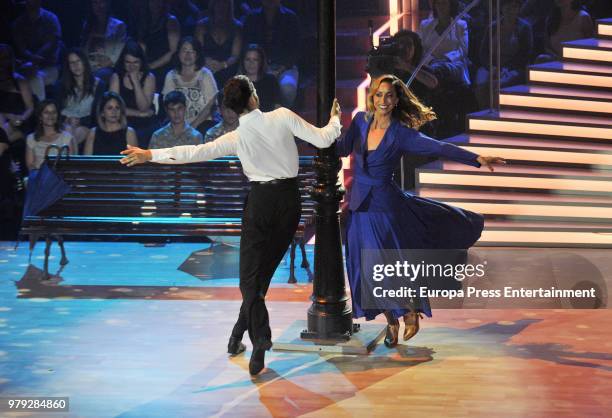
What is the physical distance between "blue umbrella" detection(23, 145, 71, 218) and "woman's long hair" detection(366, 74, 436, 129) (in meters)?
4.35

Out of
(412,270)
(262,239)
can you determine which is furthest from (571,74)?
(262,239)

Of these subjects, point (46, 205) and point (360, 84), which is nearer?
point (46, 205)

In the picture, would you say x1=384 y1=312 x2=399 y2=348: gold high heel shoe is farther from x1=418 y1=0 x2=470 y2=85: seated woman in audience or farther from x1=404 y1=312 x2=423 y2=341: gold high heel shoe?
x1=418 y1=0 x2=470 y2=85: seated woman in audience

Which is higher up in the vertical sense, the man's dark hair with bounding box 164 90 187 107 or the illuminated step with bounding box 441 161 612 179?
the man's dark hair with bounding box 164 90 187 107

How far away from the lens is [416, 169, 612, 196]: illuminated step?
1030 cm

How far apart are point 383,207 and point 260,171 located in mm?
963

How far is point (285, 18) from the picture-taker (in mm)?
10750

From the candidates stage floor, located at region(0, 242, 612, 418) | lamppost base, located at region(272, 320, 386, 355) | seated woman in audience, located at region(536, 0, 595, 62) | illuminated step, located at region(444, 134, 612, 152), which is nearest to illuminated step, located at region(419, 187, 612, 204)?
illuminated step, located at region(444, 134, 612, 152)

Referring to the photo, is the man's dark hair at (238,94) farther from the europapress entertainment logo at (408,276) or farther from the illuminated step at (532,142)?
the illuminated step at (532,142)

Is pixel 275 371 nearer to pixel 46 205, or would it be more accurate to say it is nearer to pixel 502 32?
pixel 46 205

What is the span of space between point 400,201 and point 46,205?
4.50 m

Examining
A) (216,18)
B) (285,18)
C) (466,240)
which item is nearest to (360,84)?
(285,18)

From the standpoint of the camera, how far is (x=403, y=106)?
6391 millimetres

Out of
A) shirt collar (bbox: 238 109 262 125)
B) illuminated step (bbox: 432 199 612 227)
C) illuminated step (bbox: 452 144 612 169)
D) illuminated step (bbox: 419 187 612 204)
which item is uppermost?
shirt collar (bbox: 238 109 262 125)
